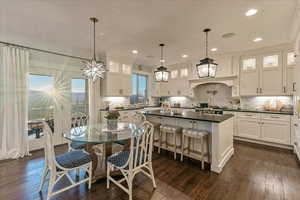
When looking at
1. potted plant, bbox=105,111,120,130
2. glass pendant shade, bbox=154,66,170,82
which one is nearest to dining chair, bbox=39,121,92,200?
potted plant, bbox=105,111,120,130

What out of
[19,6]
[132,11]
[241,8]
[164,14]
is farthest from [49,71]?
[241,8]

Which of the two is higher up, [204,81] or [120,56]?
[120,56]

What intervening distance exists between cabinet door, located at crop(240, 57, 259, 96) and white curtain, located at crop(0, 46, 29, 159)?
20.5ft

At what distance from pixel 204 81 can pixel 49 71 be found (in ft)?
17.1

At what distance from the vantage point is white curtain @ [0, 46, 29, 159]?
3168mm

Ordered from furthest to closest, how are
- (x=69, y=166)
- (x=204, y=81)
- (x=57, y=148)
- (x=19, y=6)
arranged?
(x=204, y=81) < (x=57, y=148) < (x=19, y=6) < (x=69, y=166)

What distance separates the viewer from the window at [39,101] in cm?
364

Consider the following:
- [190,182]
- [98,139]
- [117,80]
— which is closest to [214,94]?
[117,80]

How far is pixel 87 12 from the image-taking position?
2402mm

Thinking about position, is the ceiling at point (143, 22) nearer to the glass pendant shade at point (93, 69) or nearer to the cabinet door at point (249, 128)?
the glass pendant shade at point (93, 69)

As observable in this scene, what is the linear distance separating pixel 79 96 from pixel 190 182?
3969mm

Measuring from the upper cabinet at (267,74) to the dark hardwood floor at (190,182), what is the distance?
1959mm

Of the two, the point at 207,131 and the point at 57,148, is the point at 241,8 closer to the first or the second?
the point at 207,131

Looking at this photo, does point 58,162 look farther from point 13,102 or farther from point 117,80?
point 117,80
